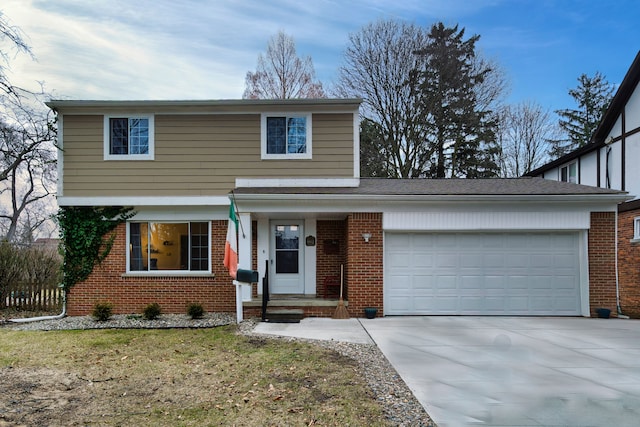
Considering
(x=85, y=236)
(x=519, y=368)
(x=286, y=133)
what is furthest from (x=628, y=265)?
(x=85, y=236)

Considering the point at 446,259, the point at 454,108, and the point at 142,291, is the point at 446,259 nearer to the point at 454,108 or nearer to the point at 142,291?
the point at 142,291

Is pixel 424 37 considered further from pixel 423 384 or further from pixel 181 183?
pixel 423 384

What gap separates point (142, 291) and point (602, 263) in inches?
455

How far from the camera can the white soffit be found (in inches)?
410

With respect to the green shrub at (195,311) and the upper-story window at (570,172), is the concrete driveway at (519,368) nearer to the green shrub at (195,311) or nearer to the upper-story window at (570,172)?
the green shrub at (195,311)

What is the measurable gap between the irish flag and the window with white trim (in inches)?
65.4

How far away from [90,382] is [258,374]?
2148 millimetres

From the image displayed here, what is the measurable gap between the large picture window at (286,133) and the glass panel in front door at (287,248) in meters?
2.09

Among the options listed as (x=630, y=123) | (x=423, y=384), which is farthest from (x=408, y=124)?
(x=423, y=384)

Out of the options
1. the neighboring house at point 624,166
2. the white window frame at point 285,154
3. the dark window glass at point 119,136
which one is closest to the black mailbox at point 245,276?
the white window frame at point 285,154

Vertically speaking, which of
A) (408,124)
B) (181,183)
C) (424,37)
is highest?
(424,37)

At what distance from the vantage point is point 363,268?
1038 centimetres

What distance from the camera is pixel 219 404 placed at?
15.4 ft

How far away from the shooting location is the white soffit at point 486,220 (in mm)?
10406
